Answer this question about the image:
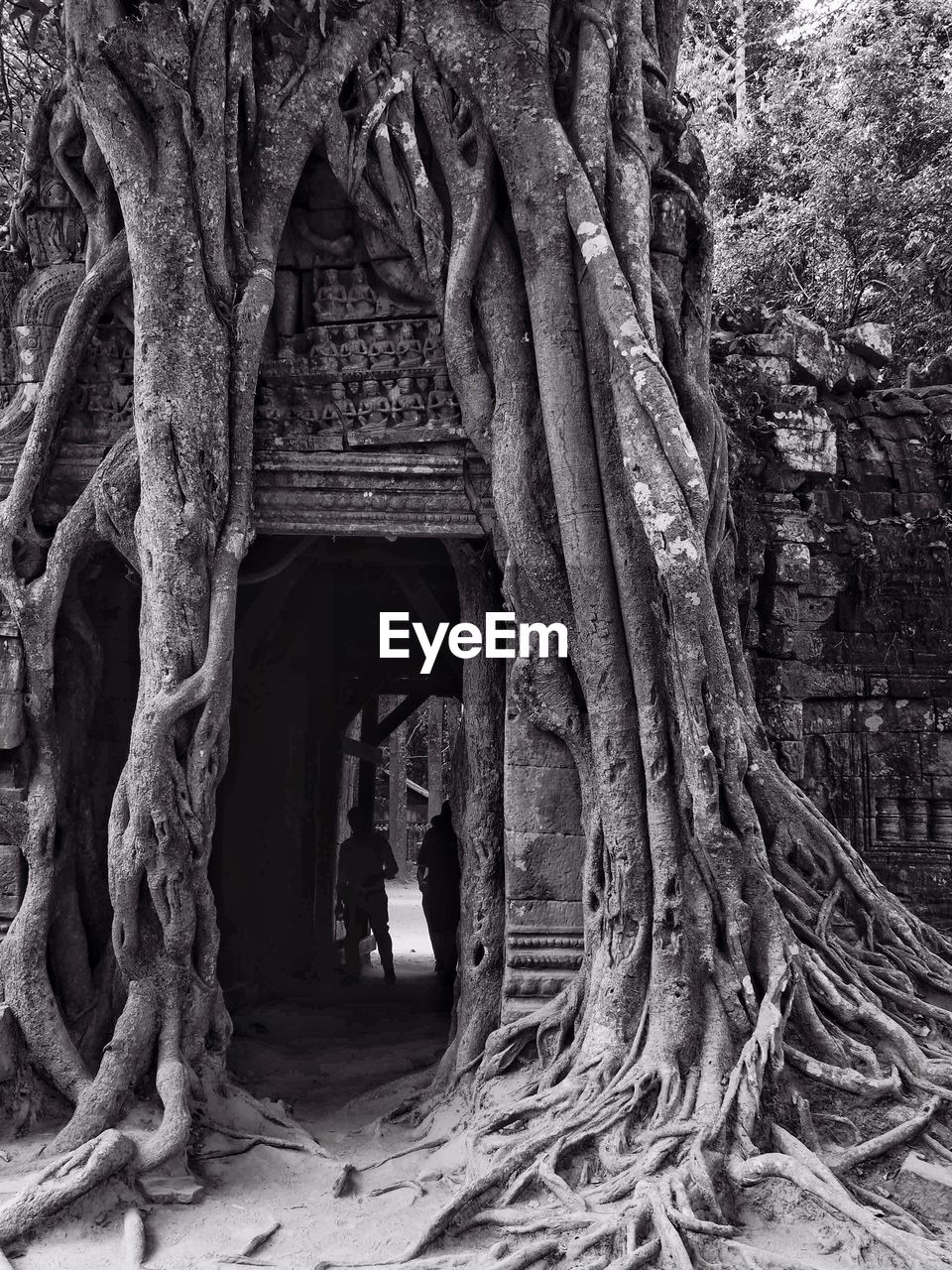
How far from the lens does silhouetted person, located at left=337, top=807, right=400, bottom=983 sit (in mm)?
7348

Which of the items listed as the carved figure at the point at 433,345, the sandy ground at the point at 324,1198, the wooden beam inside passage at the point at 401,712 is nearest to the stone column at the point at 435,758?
the wooden beam inside passage at the point at 401,712

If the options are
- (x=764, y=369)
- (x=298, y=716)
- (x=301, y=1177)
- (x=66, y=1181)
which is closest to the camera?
(x=66, y=1181)

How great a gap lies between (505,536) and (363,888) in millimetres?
3857

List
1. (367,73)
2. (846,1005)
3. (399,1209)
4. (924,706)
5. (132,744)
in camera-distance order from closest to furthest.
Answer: (399,1209)
(846,1005)
(132,744)
(367,73)
(924,706)

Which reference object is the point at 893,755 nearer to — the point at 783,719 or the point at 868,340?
the point at 783,719

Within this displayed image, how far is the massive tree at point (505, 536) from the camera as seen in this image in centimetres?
372

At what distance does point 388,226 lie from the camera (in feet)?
14.6

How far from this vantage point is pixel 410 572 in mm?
6121

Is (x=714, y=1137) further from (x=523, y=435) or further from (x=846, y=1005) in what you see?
(x=523, y=435)

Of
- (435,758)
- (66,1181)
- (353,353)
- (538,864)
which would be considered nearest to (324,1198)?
(66,1181)

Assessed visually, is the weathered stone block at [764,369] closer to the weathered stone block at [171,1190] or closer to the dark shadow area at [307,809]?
the dark shadow area at [307,809]

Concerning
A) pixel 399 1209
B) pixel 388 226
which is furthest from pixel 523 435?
pixel 399 1209

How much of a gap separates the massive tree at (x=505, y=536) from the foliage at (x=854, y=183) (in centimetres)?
406

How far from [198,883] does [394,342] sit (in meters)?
2.26
